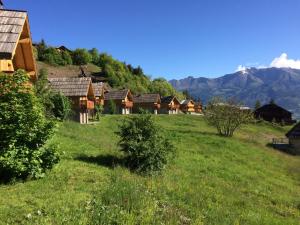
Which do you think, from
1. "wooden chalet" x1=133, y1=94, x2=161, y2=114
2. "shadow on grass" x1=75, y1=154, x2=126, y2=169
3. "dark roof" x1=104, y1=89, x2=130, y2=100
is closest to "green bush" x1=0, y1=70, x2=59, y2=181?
"shadow on grass" x1=75, y1=154, x2=126, y2=169

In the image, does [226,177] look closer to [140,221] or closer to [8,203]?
[140,221]

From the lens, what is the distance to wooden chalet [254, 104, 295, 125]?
126 metres

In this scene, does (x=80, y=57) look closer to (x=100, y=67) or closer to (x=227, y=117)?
(x=100, y=67)

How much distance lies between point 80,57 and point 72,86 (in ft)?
345

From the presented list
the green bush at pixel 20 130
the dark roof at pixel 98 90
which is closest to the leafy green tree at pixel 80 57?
the dark roof at pixel 98 90

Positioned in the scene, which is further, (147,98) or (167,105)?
(167,105)

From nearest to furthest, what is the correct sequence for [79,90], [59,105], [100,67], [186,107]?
[59,105] → [79,90] → [186,107] → [100,67]

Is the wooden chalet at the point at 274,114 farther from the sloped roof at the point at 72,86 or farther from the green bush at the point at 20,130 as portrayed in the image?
the green bush at the point at 20,130

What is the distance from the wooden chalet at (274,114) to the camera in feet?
412

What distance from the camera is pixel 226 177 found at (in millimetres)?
27922

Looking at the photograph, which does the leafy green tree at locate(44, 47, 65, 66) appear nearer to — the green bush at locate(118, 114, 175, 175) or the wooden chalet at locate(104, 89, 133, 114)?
the wooden chalet at locate(104, 89, 133, 114)

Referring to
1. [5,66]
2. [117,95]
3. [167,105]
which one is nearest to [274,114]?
[167,105]

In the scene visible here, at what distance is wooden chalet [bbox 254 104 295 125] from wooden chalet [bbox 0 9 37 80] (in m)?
115

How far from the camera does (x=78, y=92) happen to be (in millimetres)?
53812
